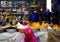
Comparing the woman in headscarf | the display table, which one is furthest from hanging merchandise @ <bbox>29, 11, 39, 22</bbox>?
the woman in headscarf

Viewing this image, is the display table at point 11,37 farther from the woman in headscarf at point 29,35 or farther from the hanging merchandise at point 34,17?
the hanging merchandise at point 34,17

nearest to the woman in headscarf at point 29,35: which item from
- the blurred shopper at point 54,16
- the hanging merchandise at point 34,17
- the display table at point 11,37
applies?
the display table at point 11,37

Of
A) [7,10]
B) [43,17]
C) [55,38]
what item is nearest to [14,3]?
[7,10]

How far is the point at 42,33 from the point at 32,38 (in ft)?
1.75

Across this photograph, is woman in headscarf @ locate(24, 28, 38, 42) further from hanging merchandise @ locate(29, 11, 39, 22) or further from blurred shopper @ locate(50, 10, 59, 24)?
hanging merchandise @ locate(29, 11, 39, 22)

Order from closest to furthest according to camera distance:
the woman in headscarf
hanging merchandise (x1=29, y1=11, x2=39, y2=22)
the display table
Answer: the woman in headscarf
the display table
hanging merchandise (x1=29, y1=11, x2=39, y2=22)

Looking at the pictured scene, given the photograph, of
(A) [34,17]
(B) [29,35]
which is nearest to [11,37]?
(B) [29,35]

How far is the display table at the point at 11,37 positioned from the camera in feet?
8.29

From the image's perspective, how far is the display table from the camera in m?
2.53

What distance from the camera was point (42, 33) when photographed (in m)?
2.67

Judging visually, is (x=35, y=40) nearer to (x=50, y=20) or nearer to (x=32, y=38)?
(x=32, y=38)

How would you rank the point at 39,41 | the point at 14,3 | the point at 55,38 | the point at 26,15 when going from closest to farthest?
the point at 55,38, the point at 39,41, the point at 26,15, the point at 14,3

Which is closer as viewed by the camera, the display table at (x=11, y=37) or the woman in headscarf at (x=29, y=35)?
the woman in headscarf at (x=29, y=35)

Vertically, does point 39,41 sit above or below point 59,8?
below
